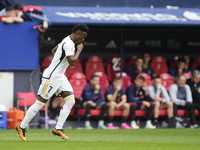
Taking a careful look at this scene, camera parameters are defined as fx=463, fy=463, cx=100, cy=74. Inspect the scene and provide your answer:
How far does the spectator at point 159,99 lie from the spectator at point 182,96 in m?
0.17

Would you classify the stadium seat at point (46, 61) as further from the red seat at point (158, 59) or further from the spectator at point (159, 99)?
the red seat at point (158, 59)

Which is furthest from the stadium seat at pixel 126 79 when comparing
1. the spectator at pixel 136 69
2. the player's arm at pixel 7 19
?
the player's arm at pixel 7 19

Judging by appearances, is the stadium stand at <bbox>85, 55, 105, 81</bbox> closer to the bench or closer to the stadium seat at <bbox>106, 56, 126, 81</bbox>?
the stadium seat at <bbox>106, 56, 126, 81</bbox>

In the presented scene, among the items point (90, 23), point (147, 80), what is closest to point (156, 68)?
point (147, 80)

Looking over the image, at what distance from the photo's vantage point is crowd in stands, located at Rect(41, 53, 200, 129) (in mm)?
11945

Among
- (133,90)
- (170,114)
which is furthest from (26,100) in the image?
(170,114)

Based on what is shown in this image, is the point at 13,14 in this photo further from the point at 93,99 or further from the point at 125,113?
the point at 125,113

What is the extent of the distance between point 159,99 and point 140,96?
540mm

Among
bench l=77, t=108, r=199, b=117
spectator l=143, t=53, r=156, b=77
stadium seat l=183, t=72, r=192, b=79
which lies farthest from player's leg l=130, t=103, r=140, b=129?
stadium seat l=183, t=72, r=192, b=79

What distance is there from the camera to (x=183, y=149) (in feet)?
20.3

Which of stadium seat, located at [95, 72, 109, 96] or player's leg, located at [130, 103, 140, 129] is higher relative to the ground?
stadium seat, located at [95, 72, 109, 96]

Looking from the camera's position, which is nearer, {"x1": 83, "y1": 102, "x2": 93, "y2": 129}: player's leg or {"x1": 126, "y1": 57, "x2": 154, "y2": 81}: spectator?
{"x1": 83, "y1": 102, "x2": 93, "y2": 129}: player's leg

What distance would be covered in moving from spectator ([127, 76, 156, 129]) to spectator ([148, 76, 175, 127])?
0.16 meters

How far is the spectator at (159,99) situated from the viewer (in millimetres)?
12129
